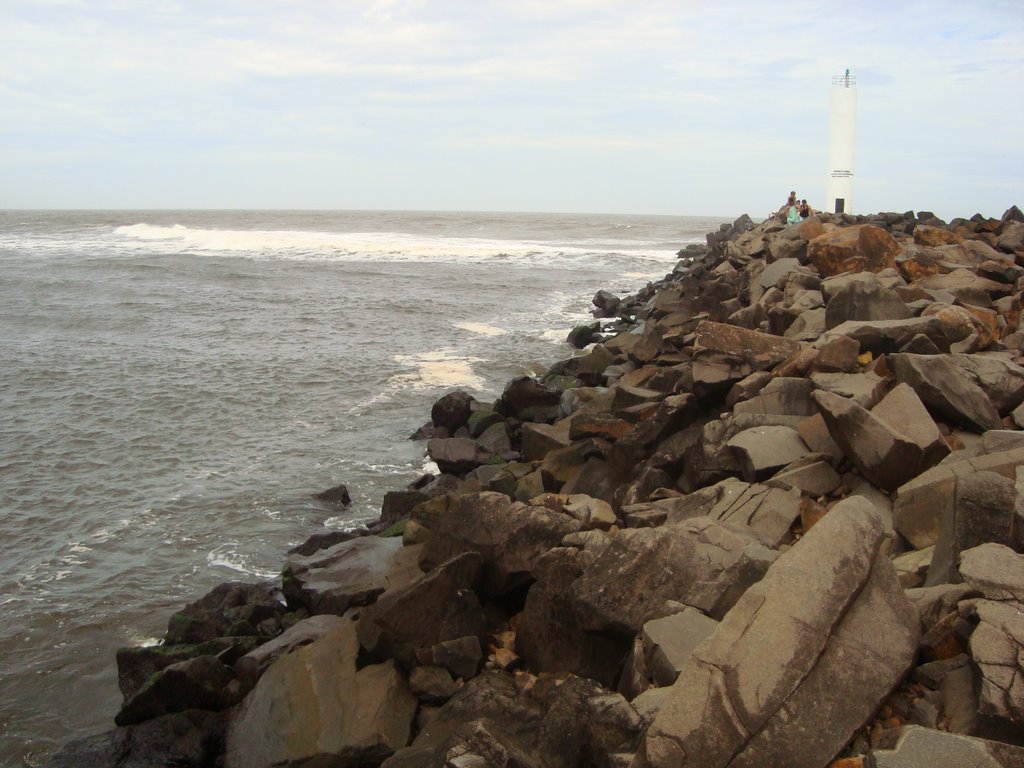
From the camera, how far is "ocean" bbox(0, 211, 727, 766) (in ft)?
23.3

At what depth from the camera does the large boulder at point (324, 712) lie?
4410 millimetres

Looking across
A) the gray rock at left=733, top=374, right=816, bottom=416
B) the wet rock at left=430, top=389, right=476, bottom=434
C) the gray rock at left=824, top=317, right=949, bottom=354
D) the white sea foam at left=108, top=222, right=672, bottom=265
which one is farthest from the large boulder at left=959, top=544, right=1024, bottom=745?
the white sea foam at left=108, top=222, right=672, bottom=265

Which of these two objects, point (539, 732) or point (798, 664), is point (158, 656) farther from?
point (798, 664)

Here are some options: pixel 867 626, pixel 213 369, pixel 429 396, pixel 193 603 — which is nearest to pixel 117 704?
pixel 193 603

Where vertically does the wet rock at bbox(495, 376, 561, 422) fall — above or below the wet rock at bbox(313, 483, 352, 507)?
above

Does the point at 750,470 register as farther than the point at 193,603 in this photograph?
No

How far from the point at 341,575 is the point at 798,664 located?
400cm

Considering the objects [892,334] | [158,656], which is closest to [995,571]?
[892,334]

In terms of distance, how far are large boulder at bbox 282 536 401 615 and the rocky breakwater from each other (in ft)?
0.07

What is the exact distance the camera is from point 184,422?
12594mm

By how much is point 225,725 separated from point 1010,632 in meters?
4.10

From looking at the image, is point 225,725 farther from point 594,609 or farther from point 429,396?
point 429,396

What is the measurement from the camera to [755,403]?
677 centimetres

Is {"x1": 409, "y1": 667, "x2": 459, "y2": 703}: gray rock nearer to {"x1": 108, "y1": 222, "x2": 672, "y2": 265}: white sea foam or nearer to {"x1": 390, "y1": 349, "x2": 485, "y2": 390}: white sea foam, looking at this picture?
{"x1": 390, "y1": 349, "x2": 485, "y2": 390}: white sea foam
